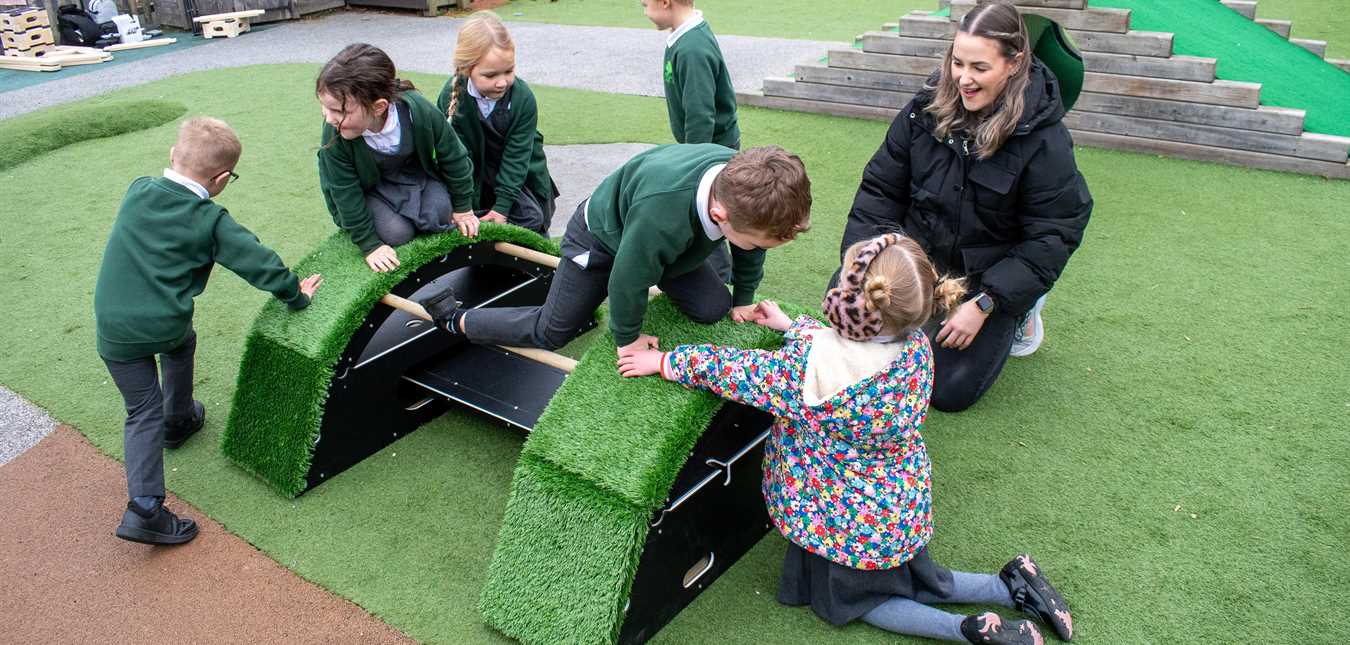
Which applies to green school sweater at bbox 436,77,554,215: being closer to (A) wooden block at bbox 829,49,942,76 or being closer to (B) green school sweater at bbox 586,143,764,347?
(B) green school sweater at bbox 586,143,764,347

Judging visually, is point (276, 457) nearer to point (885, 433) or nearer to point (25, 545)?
point (25, 545)

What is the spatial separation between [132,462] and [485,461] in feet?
4.07

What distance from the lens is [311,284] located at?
3.58 meters

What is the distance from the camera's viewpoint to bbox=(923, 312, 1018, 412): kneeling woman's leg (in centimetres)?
382

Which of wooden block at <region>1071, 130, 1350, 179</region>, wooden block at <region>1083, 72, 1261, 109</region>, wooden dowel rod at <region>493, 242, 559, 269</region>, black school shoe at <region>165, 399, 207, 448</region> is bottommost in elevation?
black school shoe at <region>165, 399, 207, 448</region>

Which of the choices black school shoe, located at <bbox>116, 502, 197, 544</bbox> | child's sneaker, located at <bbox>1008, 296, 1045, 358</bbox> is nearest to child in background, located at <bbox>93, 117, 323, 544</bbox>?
black school shoe, located at <bbox>116, 502, 197, 544</bbox>

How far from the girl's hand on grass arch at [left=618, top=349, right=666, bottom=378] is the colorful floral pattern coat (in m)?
0.07

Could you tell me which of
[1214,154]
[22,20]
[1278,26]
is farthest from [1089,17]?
[22,20]

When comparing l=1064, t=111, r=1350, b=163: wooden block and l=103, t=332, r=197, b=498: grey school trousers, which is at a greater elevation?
l=1064, t=111, r=1350, b=163: wooden block

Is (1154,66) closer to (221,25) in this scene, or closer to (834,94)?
(834,94)

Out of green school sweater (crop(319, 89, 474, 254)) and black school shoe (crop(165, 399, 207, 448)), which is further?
black school shoe (crop(165, 399, 207, 448))

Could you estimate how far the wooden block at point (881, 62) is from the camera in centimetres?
730

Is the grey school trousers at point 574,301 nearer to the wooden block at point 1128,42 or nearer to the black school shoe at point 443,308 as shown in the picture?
the black school shoe at point 443,308

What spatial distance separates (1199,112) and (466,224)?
5.33 meters
